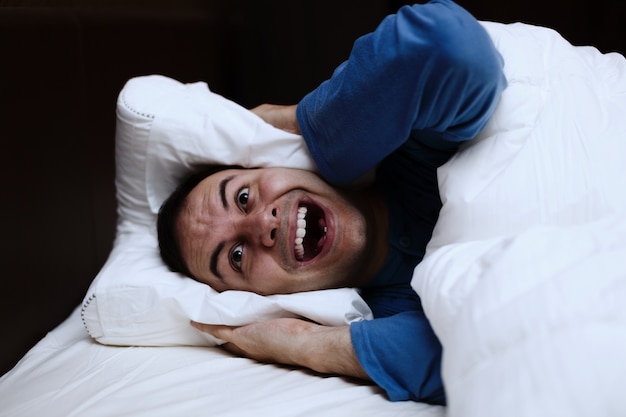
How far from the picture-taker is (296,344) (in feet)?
3.57

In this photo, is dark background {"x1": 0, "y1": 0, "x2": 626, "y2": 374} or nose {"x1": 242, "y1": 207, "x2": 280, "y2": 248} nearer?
nose {"x1": 242, "y1": 207, "x2": 280, "y2": 248}

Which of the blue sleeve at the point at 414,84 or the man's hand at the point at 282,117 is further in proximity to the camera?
the man's hand at the point at 282,117

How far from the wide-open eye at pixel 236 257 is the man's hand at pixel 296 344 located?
119mm

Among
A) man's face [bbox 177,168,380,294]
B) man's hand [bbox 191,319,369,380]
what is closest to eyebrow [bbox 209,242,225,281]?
man's face [bbox 177,168,380,294]

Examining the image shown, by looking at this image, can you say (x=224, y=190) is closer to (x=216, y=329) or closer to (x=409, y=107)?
(x=216, y=329)

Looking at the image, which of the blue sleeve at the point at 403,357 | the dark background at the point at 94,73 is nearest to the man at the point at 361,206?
the blue sleeve at the point at 403,357

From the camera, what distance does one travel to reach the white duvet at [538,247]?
0.68 m

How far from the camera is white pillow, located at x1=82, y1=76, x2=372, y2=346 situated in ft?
3.91

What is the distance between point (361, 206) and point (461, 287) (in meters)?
0.43

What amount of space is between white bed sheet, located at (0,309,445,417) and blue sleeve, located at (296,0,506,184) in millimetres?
392

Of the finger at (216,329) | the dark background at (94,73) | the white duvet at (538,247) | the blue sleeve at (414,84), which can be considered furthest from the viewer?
the dark background at (94,73)

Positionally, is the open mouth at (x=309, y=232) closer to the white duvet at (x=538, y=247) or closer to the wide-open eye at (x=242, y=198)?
the wide-open eye at (x=242, y=198)

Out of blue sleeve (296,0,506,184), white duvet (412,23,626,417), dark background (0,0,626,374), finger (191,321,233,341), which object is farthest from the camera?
dark background (0,0,626,374)

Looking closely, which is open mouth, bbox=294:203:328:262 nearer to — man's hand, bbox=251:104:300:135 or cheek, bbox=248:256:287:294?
cheek, bbox=248:256:287:294
